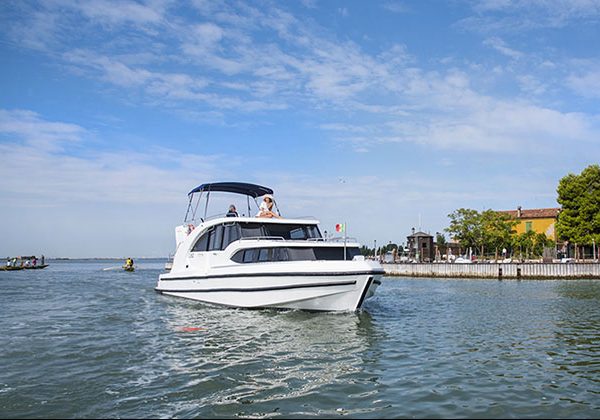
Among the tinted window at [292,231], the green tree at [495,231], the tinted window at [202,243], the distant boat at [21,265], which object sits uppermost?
the green tree at [495,231]

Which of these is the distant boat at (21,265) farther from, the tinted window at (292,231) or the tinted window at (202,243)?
the tinted window at (292,231)

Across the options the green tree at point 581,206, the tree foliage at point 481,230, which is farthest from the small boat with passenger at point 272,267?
the tree foliage at point 481,230

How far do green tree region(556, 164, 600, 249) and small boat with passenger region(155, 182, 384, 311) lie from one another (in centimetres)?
4614

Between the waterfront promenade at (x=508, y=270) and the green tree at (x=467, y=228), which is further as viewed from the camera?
the green tree at (x=467, y=228)

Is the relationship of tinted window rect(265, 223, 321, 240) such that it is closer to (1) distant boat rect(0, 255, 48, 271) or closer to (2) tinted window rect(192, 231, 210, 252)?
(2) tinted window rect(192, 231, 210, 252)

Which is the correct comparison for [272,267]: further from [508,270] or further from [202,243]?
[508,270]

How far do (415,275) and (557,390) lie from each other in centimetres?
4892

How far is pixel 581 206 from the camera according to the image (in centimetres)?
5612

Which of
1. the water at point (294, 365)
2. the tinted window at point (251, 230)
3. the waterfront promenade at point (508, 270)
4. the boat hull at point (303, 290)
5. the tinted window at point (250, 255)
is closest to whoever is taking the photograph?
the water at point (294, 365)

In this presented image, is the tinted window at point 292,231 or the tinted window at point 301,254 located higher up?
the tinted window at point 292,231

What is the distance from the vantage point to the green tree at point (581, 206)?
55.7m

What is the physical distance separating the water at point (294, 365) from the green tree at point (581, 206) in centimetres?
4276

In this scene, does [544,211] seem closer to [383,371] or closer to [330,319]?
[330,319]

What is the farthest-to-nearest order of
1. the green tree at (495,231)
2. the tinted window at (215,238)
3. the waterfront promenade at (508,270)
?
the green tree at (495,231)
the waterfront promenade at (508,270)
the tinted window at (215,238)
